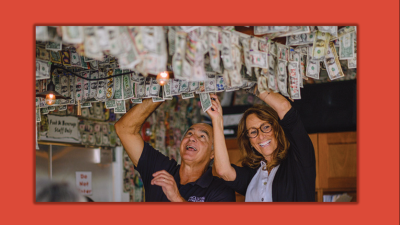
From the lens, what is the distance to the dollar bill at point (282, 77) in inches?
102

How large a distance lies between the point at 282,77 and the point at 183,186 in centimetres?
108

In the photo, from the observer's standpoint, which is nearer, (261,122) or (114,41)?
(114,41)

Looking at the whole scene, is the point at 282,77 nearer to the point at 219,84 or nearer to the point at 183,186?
the point at 219,84

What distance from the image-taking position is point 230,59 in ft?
7.79

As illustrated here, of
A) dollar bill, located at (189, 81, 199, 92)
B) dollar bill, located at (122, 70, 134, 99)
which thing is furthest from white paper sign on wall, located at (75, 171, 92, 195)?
dollar bill, located at (189, 81, 199, 92)

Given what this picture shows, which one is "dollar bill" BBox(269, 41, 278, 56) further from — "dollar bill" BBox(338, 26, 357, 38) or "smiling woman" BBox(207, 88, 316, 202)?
"dollar bill" BBox(338, 26, 357, 38)

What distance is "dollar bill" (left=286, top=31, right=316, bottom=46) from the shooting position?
8.50 feet

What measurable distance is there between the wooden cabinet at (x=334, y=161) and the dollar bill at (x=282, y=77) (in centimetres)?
161

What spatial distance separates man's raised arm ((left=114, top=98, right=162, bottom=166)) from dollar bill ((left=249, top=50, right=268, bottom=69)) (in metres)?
0.88

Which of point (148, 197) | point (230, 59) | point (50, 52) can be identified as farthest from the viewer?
point (148, 197)
